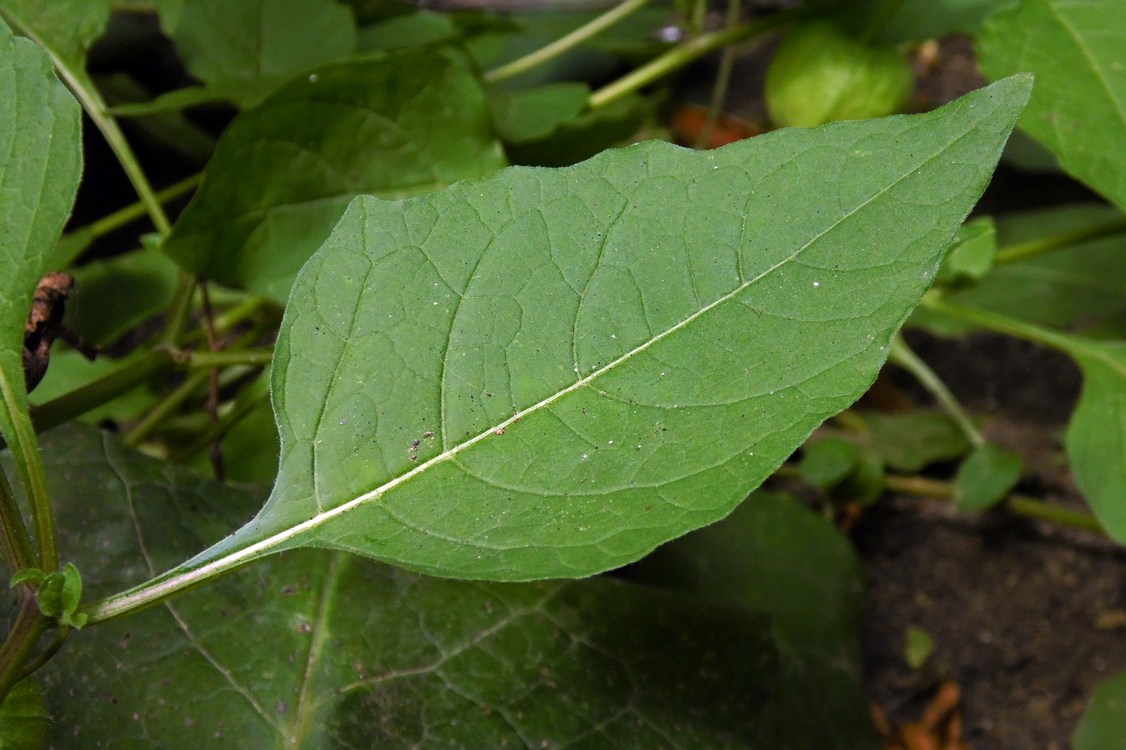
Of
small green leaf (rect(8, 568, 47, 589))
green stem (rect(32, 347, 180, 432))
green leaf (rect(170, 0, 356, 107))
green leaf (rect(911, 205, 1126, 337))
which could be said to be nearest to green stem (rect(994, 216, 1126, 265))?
green leaf (rect(911, 205, 1126, 337))

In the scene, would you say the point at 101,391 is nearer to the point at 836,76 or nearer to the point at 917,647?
the point at 836,76

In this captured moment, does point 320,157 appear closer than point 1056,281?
Yes

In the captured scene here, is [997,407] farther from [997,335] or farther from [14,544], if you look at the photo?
[14,544]

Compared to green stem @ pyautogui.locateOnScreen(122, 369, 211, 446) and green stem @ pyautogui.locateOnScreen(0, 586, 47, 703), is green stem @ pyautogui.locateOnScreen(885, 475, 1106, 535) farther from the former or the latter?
green stem @ pyautogui.locateOnScreen(0, 586, 47, 703)

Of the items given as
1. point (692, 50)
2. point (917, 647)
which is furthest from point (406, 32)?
point (917, 647)

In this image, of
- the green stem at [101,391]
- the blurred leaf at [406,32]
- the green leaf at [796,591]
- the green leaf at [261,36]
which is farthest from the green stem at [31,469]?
Result: the blurred leaf at [406,32]

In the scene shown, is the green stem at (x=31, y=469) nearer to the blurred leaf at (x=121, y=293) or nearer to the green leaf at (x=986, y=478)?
the blurred leaf at (x=121, y=293)
